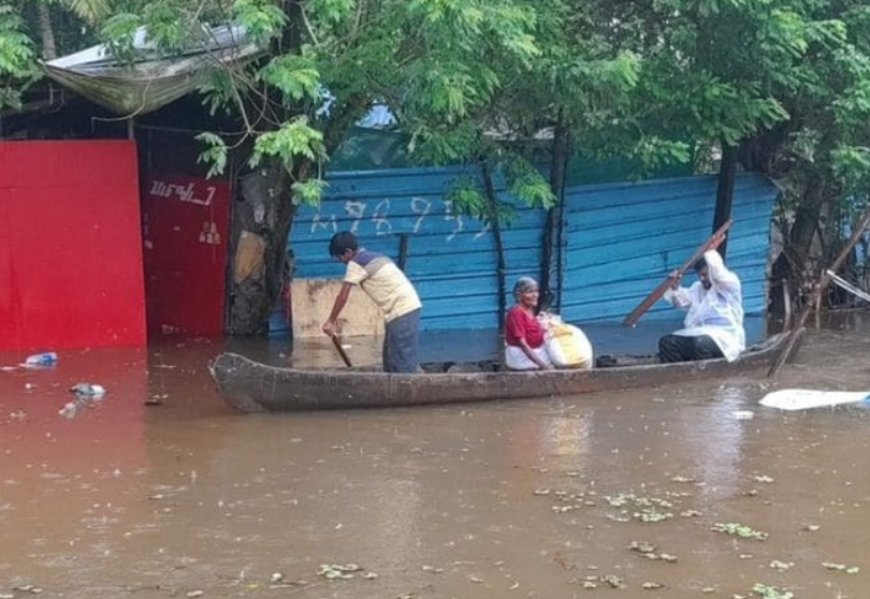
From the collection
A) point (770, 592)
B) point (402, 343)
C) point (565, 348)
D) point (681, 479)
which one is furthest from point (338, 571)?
point (565, 348)

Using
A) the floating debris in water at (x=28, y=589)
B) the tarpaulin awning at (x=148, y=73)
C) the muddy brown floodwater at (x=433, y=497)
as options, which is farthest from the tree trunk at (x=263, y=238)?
the floating debris in water at (x=28, y=589)

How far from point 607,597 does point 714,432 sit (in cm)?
378

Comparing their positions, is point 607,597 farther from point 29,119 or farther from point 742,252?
point 742,252

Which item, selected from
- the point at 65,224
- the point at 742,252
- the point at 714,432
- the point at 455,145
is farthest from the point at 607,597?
the point at 742,252

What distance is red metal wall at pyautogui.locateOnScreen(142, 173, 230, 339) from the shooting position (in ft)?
44.9

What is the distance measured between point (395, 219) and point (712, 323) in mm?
4181

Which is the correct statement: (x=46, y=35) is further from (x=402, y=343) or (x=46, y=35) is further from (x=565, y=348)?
(x=565, y=348)

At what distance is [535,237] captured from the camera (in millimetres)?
14867

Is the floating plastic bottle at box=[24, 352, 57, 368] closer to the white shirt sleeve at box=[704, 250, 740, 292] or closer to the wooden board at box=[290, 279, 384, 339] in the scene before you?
the wooden board at box=[290, 279, 384, 339]

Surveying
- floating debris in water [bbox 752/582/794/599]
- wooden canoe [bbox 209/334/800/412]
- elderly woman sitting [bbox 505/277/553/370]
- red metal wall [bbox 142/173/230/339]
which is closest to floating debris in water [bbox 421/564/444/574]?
floating debris in water [bbox 752/582/794/599]

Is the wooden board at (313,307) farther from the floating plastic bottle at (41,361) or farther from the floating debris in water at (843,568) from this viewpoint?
the floating debris in water at (843,568)

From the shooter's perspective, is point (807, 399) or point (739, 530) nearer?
point (739, 530)

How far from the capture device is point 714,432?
9180 millimetres

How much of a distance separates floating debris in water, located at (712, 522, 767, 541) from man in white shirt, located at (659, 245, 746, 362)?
4508 mm
